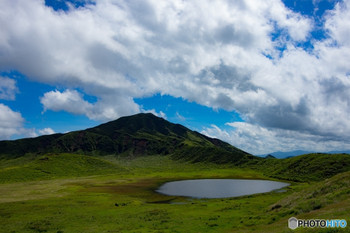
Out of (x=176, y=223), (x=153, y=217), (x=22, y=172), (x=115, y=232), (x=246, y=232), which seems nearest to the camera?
(x=246, y=232)

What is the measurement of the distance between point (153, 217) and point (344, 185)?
133ft

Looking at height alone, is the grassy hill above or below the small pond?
above

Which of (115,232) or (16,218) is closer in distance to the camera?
(115,232)

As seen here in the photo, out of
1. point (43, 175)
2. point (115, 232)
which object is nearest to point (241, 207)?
point (115, 232)

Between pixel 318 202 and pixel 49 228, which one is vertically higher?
pixel 318 202

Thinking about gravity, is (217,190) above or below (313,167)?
below

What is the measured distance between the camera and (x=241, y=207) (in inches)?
2486

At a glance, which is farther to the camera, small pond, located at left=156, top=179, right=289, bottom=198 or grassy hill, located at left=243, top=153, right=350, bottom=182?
grassy hill, located at left=243, top=153, right=350, bottom=182

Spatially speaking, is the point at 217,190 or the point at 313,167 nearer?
the point at 217,190

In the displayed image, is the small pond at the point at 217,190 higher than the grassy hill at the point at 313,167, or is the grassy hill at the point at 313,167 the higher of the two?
the grassy hill at the point at 313,167

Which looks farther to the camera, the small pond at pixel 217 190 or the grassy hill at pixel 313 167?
the grassy hill at pixel 313 167

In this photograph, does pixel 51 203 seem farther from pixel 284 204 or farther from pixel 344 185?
pixel 344 185

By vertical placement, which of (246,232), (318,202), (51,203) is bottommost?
(51,203)

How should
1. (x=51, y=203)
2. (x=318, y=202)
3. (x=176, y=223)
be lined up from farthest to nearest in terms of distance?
1. (x=51, y=203)
2. (x=176, y=223)
3. (x=318, y=202)
